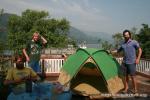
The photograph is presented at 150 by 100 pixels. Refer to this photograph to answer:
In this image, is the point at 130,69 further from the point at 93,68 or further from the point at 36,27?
the point at 36,27

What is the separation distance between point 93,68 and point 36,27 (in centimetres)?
4472

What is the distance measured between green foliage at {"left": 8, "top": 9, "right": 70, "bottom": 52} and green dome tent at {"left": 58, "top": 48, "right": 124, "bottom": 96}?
42.6m

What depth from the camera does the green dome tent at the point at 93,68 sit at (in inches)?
324

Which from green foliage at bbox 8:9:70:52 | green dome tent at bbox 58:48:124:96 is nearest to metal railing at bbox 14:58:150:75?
green dome tent at bbox 58:48:124:96

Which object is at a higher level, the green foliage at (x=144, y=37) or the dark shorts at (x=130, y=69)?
the green foliage at (x=144, y=37)

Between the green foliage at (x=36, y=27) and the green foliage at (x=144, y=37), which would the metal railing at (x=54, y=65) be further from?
the green foliage at (x=36, y=27)

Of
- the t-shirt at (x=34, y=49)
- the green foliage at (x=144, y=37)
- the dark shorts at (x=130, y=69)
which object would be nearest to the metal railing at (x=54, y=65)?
the t-shirt at (x=34, y=49)

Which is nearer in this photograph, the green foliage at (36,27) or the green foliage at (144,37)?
the green foliage at (144,37)

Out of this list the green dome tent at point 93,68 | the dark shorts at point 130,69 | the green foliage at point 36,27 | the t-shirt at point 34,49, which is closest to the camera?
the dark shorts at point 130,69

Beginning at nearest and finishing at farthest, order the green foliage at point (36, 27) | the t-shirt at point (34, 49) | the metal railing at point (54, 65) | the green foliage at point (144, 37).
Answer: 1. the t-shirt at point (34, 49)
2. the metal railing at point (54, 65)
3. the green foliage at point (144, 37)
4. the green foliage at point (36, 27)

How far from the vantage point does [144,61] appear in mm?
13289

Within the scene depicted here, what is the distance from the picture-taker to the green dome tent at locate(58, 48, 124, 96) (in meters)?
8.22

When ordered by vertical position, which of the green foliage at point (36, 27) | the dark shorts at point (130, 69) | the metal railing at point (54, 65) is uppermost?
the green foliage at point (36, 27)

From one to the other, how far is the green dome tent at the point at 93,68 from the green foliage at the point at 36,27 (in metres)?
42.6
